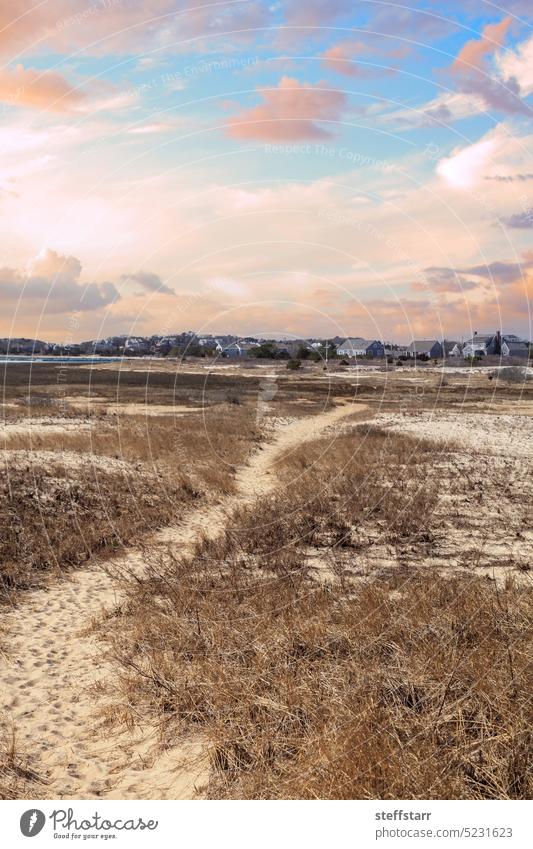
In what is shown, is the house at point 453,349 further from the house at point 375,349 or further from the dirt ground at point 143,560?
the dirt ground at point 143,560

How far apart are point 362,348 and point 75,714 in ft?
496

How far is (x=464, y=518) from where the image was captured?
669 inches

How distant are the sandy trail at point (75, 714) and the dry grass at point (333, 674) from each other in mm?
349

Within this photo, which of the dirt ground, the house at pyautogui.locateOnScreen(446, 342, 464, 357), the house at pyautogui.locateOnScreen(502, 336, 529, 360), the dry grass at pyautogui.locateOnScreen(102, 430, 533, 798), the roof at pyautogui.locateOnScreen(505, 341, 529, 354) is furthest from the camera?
the house at pyautogui.locateOnScreen(446, 342, 464, 357)

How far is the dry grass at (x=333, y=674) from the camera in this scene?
573cm

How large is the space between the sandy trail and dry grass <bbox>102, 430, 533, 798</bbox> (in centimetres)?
35

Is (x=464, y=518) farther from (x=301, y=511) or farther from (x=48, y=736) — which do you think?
(x=48, y=736)

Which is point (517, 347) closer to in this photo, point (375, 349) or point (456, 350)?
point (456, 350)

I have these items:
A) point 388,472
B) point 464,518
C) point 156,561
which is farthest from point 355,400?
point 156,561

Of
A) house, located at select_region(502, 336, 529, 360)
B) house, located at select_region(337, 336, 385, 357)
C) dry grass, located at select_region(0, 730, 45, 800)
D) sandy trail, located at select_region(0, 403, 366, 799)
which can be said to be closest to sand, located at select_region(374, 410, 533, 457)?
sandy trail, located at select_region(0, 403, 366, 799)

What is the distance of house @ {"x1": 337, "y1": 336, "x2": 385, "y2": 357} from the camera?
146250 millimetres

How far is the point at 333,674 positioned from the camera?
24.5 feet

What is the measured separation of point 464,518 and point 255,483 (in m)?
8.20

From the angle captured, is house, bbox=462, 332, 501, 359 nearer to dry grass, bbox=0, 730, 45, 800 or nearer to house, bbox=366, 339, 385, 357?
house, bbox=366, 339, 385, 357
